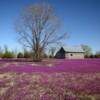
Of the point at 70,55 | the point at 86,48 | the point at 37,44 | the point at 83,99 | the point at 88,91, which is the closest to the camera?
the point at 83,99

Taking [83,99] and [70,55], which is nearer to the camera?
[83,99]

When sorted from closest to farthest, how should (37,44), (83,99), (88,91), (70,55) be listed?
(83,99) < (88,91) < (37,44) < (70,55)

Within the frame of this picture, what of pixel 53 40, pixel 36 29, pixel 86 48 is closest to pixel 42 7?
pixel 36 29

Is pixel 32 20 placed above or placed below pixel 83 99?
above

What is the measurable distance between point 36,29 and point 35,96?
128 feet

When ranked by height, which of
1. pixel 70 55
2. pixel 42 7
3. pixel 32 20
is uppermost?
Answer: pixel 42 7

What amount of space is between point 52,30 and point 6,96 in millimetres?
39611

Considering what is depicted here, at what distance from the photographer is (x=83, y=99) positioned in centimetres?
783

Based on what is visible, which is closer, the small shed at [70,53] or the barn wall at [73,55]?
the small shed at [70,53]

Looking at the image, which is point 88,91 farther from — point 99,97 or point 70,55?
point 70,55

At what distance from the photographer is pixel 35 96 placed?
8211 mm

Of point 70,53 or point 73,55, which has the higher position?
point 70,53

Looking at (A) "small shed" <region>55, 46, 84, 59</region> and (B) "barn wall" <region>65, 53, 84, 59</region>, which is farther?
(B) "barn wall" <region>65, 53, 84, 59</region>

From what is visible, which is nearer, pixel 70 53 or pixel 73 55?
pixel 70 53
